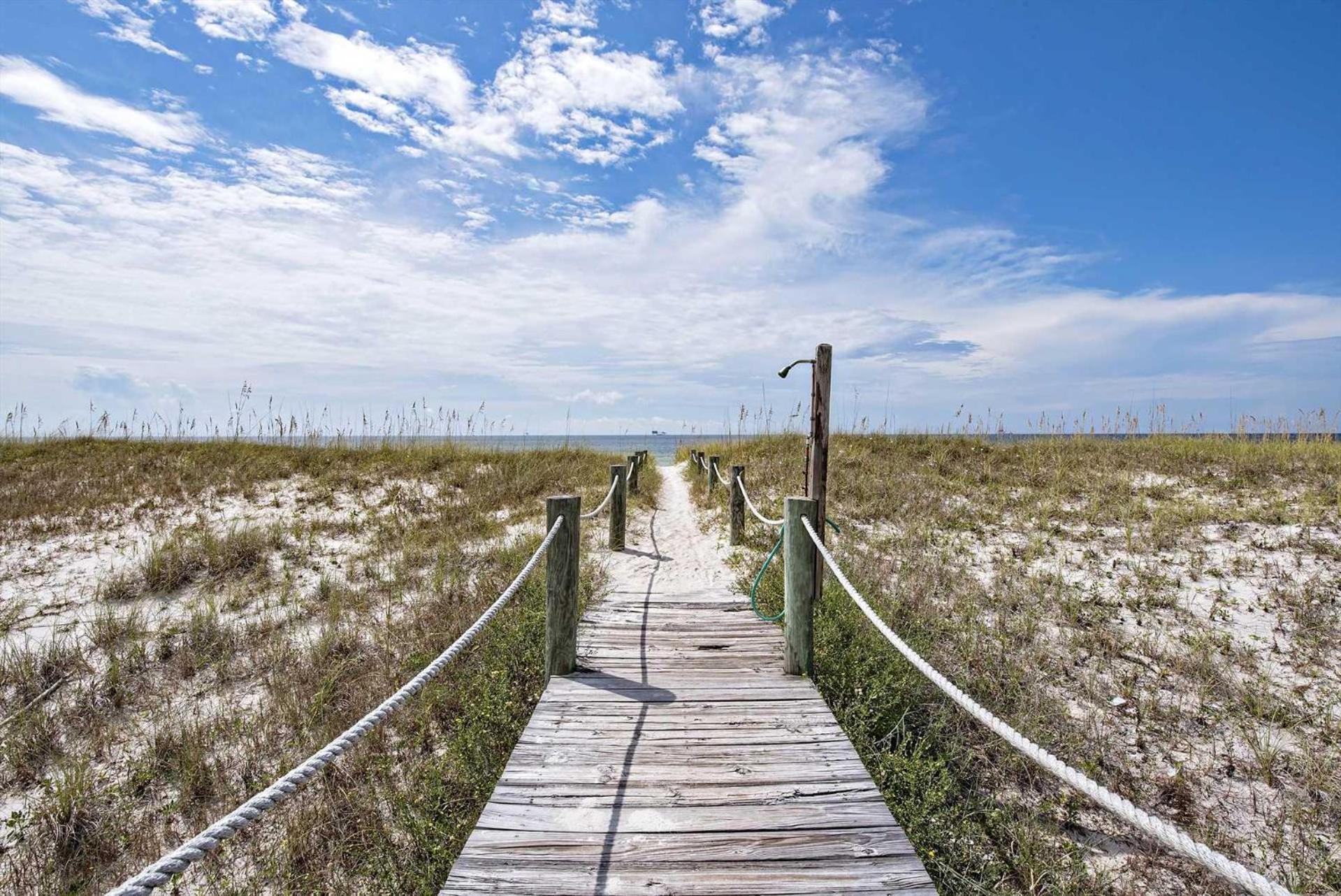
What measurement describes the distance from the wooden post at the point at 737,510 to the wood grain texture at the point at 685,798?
416 centimetres

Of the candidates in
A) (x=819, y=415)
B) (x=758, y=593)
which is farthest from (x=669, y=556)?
(x=819, y=415)

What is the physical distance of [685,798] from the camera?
2775 mm

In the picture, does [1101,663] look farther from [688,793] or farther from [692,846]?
[692,846]

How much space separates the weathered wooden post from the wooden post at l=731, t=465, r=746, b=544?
426 centimetres

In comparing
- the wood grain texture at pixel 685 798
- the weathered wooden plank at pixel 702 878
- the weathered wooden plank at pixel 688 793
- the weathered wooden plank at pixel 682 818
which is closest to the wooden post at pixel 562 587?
the wood grain texture at pixel 685 798

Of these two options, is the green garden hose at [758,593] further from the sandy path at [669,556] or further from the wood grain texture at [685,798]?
the sandy path at [669,556]

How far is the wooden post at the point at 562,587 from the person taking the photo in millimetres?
3969

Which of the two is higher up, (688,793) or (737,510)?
(737,510)

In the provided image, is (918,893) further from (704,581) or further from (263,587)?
(263,587)

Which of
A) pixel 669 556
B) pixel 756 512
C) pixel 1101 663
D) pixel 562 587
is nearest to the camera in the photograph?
pixel 562 587

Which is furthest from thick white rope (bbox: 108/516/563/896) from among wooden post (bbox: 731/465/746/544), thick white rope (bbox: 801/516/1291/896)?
wooden post (bbox: 731/465/746/544)

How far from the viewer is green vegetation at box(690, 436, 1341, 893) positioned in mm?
3330

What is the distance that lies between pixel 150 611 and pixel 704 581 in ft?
19.8

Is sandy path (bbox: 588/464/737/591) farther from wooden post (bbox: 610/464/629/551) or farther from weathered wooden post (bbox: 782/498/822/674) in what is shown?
weathered wooden post (bbox: 782/498/822/674)
